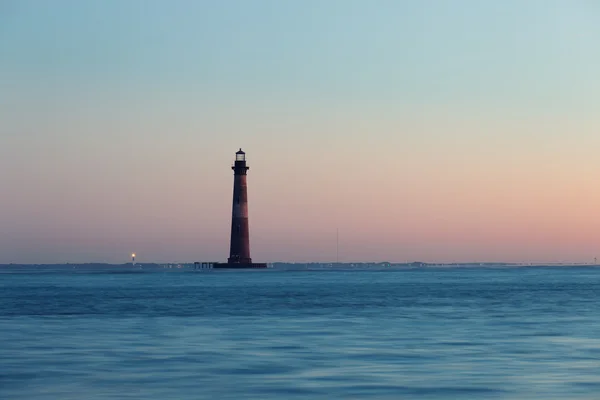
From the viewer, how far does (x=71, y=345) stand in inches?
1238

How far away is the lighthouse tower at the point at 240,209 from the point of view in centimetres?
12338

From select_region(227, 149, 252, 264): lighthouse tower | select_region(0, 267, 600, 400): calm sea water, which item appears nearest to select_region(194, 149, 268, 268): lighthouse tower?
select_region(227, 149, 252, 264): lighthouse tower

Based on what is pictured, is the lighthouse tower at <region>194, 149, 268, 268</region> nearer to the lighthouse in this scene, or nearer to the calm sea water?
the lighthouse

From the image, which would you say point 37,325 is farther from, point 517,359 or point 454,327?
point 517,359

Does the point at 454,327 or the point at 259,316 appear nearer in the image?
the point at 454,327

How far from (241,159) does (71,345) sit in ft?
314

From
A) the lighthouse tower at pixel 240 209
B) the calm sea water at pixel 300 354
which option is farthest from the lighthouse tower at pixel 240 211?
the calm sea water at pixel 300 354

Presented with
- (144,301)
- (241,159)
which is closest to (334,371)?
(144,301)

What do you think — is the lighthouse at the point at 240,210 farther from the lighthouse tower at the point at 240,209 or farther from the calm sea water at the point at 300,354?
the calm sea water at the point at 300,354

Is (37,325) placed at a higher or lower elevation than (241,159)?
lower

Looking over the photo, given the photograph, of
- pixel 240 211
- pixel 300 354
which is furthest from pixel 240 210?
pixel 300 354

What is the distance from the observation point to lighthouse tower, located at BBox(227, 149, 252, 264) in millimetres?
123375

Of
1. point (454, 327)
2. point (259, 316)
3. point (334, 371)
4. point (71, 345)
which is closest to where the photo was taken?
point (334, 371)

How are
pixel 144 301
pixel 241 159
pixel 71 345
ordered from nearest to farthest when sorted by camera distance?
pixel 71 345, pixel 144 301, pixel 241 159
